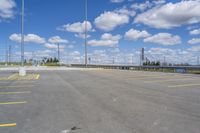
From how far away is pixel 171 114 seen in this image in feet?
19.6

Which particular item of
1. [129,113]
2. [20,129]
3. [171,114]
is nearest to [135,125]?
[129,113]

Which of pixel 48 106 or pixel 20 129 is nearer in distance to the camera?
pixel 20 129

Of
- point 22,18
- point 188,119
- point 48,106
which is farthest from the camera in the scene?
point 22,18

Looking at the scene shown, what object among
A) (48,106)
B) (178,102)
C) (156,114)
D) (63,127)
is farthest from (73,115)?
(178,102)

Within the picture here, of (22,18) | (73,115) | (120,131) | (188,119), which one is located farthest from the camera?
(22,18)

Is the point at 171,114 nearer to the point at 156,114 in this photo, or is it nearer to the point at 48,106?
the point at 156,114

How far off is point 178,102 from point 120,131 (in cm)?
400

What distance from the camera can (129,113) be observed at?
611 centimetres

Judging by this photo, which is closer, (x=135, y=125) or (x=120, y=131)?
(x=120, y=131)

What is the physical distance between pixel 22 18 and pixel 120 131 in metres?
20.3

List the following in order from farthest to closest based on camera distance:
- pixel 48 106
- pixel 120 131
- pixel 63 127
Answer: pixel 48 106, pixel 63 127, pixel 120 131

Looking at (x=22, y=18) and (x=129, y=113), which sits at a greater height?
(x=22, y=18)

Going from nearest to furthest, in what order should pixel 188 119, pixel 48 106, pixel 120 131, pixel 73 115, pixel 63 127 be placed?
pixel 120 131 < pixel 63 127 < pixel 188 119 < pixel 73 115 < pixel 48 106

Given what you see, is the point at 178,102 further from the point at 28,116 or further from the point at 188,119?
the point at 28,116
